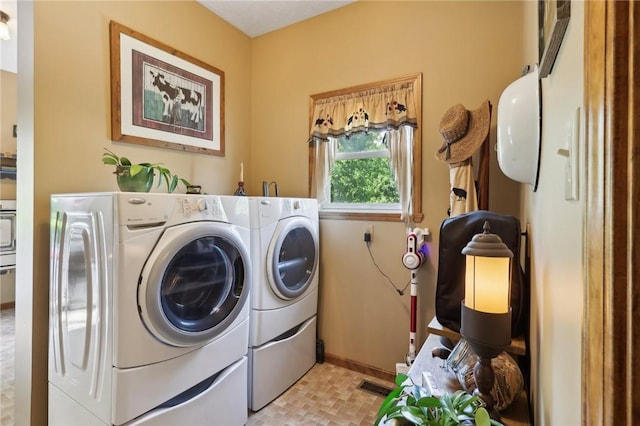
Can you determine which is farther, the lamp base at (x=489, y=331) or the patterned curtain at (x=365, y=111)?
the patterned curtain at (x=365, y=111)

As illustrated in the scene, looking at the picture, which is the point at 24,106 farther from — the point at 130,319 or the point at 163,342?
the point at 163,342

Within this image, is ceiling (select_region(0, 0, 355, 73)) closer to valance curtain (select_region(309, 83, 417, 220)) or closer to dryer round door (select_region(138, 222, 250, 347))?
valance curtain (select_region(309, 83, 417, 220))

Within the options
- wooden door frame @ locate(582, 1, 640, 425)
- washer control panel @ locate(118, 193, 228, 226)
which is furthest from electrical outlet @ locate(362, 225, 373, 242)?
wooden door frame @ locate(582, 1, 640, 425)

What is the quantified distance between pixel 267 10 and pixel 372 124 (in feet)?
4.25

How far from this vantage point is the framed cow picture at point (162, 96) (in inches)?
72.8

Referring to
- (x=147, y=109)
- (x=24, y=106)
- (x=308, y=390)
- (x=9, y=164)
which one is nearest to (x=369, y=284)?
(x=308, y=390)

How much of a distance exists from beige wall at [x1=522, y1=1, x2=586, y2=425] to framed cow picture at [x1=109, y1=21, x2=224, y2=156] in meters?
2.14

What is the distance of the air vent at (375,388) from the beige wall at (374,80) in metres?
0.15

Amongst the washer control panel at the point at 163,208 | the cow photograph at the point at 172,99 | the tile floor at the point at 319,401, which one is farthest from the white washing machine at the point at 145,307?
the cow photograph at the point at 172,99

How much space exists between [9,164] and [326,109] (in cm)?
385

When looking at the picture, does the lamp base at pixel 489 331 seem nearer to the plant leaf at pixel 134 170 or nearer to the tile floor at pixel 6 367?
the plant leaf at pixel 134 170

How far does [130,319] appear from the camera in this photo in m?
1.22

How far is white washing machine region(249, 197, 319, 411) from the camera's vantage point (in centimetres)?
186

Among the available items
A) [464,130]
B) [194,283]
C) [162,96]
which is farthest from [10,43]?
[464,130]
